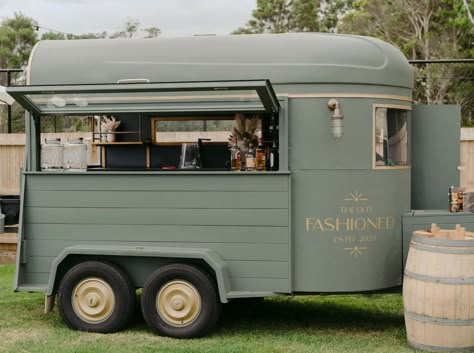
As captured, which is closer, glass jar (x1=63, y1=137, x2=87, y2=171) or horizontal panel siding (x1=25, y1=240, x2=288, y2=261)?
horizontal panel siding (x1=25, y1=240, x2=288, y2=261)

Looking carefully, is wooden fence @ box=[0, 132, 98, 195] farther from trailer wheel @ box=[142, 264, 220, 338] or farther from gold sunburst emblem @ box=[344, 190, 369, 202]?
gold sunburst emblem @ box=[344, 190, 369, 202]

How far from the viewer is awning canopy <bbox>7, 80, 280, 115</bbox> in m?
6.66

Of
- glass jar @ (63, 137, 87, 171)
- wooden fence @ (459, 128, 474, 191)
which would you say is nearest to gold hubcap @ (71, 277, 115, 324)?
glass jar @ (63, 137, 87, 171)

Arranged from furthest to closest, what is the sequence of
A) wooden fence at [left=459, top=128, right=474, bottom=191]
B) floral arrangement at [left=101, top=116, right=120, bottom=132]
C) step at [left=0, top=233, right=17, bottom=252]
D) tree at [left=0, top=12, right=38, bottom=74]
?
tree at [left=0, top=12, right=38, bottom=74]
wooden fence at [left=459, top=128, right=474, bottom=191]
step at [left=0, top=233, right=17, bottom=252]
floral arrangement at [left=101, top=116, right=120, bottom=132]

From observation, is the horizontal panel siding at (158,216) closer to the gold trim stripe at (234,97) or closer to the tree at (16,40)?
the gold trim stripe at (234,97)

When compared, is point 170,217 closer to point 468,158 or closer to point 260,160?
point 260,160

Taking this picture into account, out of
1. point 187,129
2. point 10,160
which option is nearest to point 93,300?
point 187,129

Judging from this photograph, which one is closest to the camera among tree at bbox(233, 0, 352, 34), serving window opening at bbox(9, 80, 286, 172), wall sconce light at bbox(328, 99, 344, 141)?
wall sconce light at bbox(328, 99, 344, 141)

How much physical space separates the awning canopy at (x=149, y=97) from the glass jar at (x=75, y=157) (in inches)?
13.7

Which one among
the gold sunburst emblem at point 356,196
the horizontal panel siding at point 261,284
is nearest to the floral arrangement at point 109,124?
the horizontal panel siding at point 261,284

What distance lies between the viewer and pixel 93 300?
23.1 feet

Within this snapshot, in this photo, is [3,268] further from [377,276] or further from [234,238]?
[377,276]

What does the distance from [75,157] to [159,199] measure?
3.30 feet

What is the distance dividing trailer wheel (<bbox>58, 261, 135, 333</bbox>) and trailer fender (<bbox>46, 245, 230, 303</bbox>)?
115 millimetres
